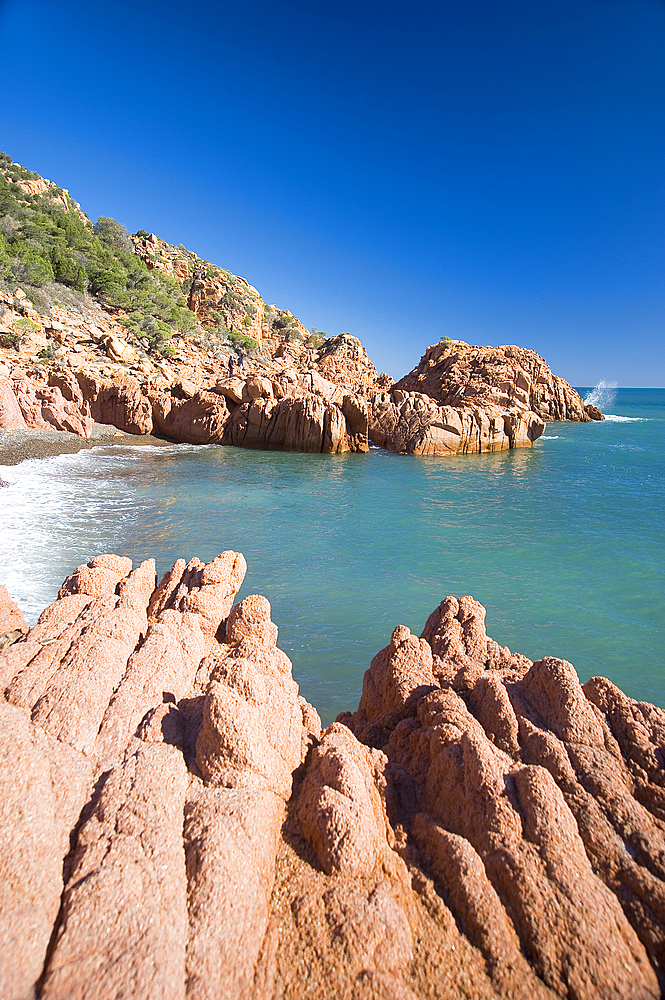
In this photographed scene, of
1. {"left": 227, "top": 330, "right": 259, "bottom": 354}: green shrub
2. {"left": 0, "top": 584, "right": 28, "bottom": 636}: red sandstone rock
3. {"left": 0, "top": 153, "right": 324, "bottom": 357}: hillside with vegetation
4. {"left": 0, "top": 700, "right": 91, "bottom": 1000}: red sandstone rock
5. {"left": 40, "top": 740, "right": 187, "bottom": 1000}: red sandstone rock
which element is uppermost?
{"left": 0, "top": 153, "right": 324, "bottom": 357}: hillside with vegetation

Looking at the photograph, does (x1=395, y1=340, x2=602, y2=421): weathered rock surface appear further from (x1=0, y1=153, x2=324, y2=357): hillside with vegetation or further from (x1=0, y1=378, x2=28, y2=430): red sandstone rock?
(x1=0, y1=378, x2=28, y2=430): red sandstone rock

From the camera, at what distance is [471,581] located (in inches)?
434

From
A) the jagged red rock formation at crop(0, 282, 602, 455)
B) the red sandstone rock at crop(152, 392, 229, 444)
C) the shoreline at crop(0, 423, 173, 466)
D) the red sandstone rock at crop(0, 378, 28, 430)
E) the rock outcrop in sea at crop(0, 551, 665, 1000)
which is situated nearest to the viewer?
the rock outcrop in sea at crop(0, 551, 665, 1000)

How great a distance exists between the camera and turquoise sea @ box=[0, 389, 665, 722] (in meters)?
8.39

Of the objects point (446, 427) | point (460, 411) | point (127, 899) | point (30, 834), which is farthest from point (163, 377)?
point (127, 899)

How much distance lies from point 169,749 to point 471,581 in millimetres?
9037

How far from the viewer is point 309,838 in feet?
9.05

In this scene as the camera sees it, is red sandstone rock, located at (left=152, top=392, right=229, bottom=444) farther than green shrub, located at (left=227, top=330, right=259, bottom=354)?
No

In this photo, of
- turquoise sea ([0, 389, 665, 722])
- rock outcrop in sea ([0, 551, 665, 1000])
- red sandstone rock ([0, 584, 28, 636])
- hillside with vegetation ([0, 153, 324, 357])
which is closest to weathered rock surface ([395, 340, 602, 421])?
turquoise sea ([0, 389, 665, 722])

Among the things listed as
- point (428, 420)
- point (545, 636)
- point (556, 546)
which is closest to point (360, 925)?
point (545, 636)

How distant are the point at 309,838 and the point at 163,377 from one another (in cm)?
3245

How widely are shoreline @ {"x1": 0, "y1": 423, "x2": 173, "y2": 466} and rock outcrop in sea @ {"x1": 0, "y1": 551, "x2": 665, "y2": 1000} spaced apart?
67.2 feet

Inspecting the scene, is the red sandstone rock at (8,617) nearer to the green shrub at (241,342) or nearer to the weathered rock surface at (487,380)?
the weathered rock surface at (487,380)

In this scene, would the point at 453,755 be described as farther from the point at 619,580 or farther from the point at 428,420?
the point at 428,420
